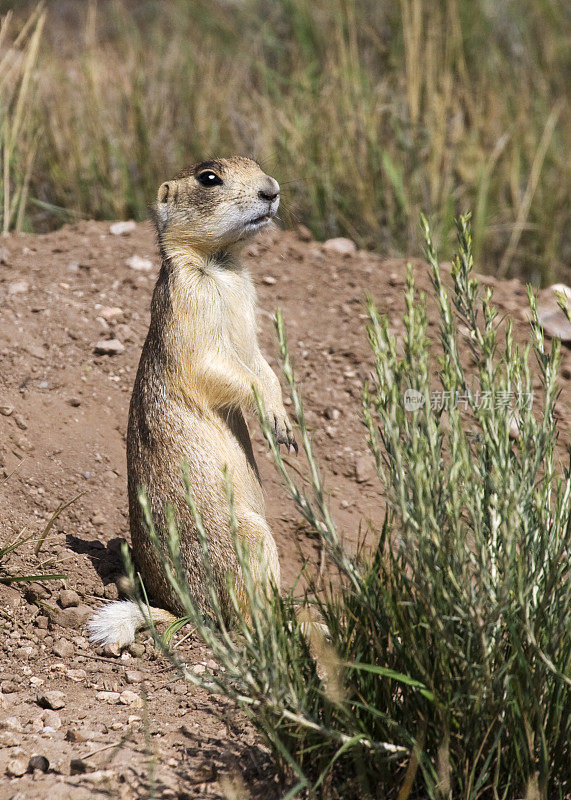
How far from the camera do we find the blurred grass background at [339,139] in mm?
6039

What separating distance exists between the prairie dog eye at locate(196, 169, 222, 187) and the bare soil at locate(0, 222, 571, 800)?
1.28 meters

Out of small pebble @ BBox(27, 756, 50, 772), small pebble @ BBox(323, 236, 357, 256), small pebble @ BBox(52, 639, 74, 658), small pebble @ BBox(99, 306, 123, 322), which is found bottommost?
small pebble @ BBox(52, 639, 74, 658)

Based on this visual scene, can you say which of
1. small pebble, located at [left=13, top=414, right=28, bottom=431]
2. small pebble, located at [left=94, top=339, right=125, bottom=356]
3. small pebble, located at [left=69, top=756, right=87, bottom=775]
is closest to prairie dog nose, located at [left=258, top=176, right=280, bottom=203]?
small pebble, located at [left=94, top=339, right=125, bottom=356]

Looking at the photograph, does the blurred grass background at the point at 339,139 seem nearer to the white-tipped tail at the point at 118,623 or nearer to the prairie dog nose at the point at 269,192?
the prairie dog nose at the point at 269,192

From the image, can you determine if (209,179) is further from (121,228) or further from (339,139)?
(339,139)

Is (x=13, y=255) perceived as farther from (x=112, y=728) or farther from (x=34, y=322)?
(x=112, y=728)

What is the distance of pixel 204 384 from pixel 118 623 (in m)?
0.92

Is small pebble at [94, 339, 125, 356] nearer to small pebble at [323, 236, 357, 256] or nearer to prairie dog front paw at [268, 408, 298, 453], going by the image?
prairie dog front paw at [268, 408, 298, 453]

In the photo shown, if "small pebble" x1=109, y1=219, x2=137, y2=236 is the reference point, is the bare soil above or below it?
below

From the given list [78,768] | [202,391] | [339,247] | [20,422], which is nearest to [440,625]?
[78,768]

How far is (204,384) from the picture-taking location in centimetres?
343

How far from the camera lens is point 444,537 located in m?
2.22

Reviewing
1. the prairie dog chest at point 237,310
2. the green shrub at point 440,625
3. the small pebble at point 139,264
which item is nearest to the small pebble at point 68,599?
the prairie dog chest at point 237,310

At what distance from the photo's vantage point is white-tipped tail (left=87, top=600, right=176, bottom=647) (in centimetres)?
317
